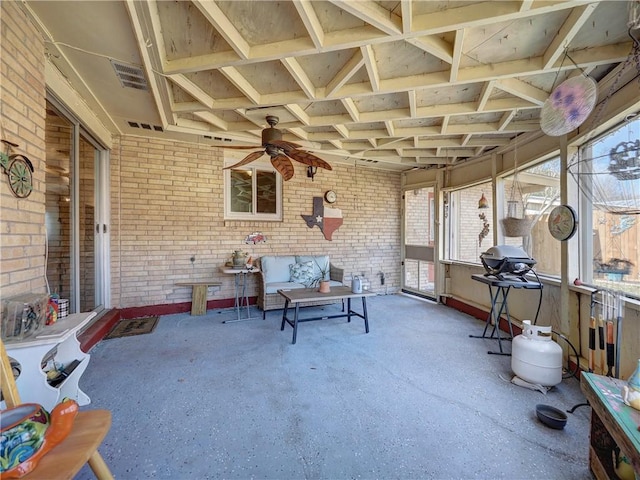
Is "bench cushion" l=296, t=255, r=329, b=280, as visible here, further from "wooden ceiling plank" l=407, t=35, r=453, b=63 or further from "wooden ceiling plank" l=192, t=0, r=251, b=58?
"wooden ceiling plank" l=407, t=35, r=453, b=63

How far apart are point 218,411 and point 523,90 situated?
13.0ft

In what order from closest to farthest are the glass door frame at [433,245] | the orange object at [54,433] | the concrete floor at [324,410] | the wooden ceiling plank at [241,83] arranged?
the orange object at [54,433] → the concrete floor at [324,410] → the wooden ceiling plank at [241,83] → the glass door frame at [433,245]

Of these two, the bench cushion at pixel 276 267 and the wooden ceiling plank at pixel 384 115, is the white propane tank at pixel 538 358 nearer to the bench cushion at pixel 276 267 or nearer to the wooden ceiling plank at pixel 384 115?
the wooden ceiling plank at pixel 384 115

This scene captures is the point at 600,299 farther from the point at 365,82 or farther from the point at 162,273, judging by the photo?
the point at 162,273

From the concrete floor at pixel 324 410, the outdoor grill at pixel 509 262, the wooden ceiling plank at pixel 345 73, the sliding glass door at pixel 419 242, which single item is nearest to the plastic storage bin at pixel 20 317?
the concrete floor at pixel 324 410

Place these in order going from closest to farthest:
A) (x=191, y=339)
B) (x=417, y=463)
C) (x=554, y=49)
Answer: (x=417, y=463), (x=554, y=49), (x=191, y=339)

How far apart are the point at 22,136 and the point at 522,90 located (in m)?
4.24

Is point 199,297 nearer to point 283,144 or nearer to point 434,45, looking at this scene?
point 283,144

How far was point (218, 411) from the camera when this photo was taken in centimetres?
205

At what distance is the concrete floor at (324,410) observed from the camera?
5.20 feet

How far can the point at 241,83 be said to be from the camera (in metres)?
2.66

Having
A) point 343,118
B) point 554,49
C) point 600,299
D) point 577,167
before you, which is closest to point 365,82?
point 343,118

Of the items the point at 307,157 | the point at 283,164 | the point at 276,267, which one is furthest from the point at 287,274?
the point at 307,157

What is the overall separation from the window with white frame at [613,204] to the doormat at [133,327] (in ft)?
16.9
